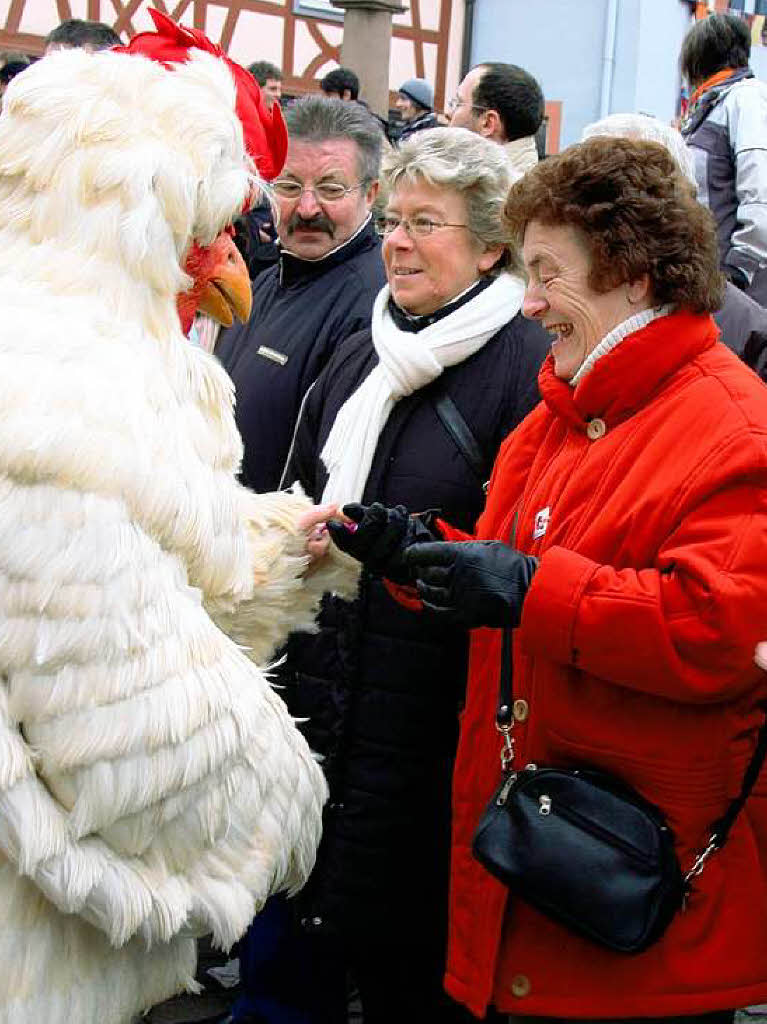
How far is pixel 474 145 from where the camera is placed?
3365 millimetres

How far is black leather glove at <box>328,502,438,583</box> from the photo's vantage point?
8.66 ft

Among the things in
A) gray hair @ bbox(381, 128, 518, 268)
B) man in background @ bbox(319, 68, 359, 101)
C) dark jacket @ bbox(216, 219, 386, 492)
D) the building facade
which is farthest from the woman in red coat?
the building facade

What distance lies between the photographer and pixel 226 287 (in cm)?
235

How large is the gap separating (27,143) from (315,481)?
5.32ft

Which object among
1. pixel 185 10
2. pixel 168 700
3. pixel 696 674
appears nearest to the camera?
pixel 168 700

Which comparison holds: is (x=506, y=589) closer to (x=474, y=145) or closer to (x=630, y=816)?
(x=630, y=816)

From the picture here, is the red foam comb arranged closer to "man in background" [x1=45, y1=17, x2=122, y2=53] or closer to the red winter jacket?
the red winter jacket

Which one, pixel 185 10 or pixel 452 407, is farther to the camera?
pixel 185 10

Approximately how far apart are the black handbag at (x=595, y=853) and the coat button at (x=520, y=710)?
0.44 feet

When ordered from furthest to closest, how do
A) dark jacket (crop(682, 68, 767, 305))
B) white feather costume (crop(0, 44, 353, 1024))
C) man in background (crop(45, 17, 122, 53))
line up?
man in background (crop(45, 17, 122, 53)), dark jacket (crop(682, 68, 767, 305)), white feather costume (crop(0, 44, 353, 1024))

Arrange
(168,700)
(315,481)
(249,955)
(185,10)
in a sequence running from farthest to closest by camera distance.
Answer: (185,10) < (249,955) < (315,481) < (168,700)

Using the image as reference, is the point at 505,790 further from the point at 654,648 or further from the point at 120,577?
the point at 120,577

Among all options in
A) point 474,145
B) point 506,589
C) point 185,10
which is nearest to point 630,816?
point 506,589

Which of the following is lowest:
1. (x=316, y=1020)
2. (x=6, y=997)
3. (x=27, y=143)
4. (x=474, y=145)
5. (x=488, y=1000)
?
(x=316, y=1020)
